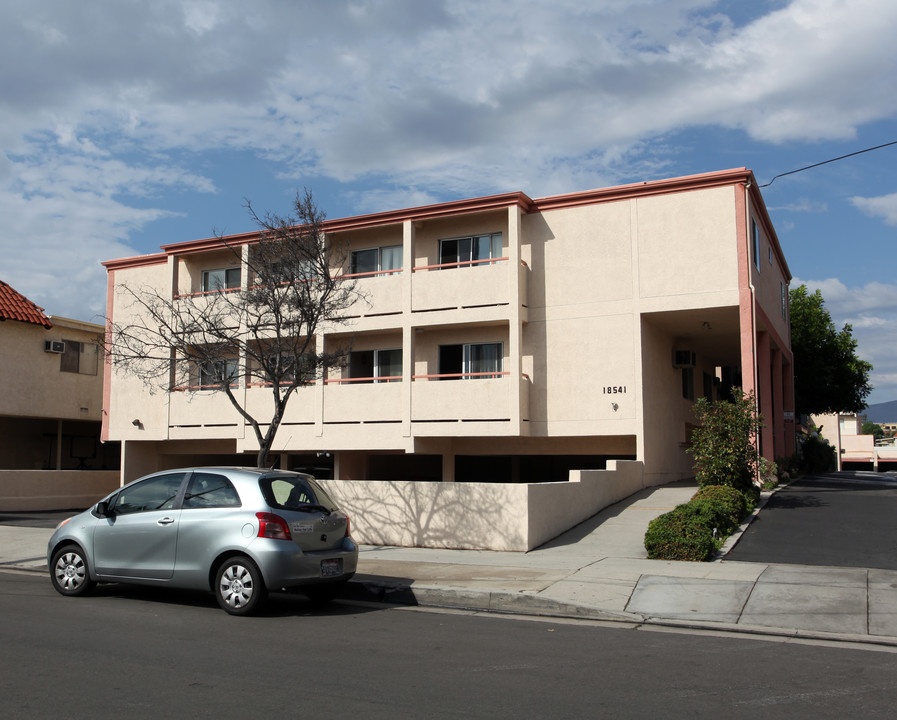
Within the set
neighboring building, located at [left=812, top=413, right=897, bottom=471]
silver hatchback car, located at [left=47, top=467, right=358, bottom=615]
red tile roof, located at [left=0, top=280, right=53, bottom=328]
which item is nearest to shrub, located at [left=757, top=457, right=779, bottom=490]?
silver hatchback car, located at [left=47, top=467, right=358, bottom=615]

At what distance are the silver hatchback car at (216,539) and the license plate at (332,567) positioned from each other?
0.01 m

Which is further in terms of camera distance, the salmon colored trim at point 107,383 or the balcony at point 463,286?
the salmon colored trim at point 107,383

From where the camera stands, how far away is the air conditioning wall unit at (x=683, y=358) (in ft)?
80.0

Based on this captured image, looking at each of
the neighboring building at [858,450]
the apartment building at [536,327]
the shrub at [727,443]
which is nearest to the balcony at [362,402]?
the apartment building at [536,327]

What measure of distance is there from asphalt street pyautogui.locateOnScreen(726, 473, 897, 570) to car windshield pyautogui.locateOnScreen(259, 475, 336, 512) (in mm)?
6245

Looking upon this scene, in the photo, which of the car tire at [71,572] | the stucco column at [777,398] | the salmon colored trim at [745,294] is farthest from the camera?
the stucco column at [777,398]

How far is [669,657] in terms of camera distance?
24.0ft

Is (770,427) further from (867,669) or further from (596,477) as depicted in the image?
(867,669)

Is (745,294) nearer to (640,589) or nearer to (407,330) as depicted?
(407,330)

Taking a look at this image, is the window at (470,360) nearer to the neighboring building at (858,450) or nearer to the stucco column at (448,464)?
the stucco column at (448,464)

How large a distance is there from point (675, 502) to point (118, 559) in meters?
12.0

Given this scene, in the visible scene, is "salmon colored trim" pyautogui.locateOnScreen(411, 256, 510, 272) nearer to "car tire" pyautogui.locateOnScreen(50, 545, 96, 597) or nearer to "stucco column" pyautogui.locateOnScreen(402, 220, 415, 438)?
"stucco column" pyautogui.locateOnScreen(402, 220, 415, 438)

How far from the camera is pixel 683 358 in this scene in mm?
24516

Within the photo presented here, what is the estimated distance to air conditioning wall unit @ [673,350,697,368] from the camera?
24.4 metres
